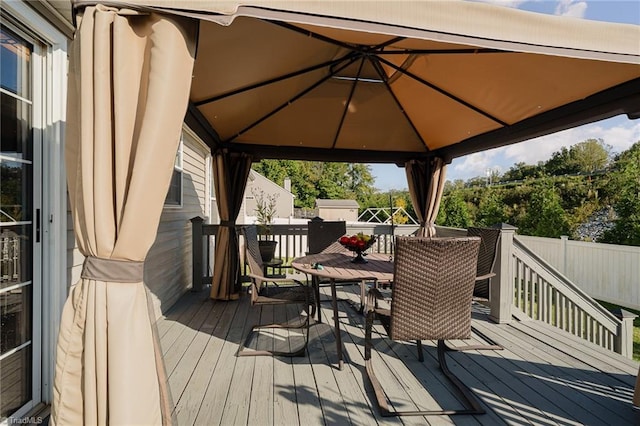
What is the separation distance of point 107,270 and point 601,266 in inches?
351

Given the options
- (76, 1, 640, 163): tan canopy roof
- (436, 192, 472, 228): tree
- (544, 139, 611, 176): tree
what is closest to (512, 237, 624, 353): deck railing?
(76, 1, 640, 163): tan canopy roof

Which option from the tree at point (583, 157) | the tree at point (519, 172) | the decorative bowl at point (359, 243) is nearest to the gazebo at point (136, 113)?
the decorative bowl at point (359, 243)

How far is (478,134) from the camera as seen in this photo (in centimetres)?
436

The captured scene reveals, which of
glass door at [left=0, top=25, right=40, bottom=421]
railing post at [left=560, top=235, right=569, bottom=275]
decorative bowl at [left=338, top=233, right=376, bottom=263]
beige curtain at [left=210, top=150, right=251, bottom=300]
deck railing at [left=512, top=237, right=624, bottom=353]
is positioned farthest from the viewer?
railing post at [left=560, top=235, right=569, bottom=275]

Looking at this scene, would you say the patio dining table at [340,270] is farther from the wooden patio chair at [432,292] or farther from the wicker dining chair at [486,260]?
the wicker dining chair at [486,260]

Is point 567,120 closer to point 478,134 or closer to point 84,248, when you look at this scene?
point 478,134

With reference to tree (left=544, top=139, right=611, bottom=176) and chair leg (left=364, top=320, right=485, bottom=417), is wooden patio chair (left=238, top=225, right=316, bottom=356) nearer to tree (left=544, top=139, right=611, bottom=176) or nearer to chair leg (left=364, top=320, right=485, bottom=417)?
chair leg (left=364, top=320, right=485, bottom=417)

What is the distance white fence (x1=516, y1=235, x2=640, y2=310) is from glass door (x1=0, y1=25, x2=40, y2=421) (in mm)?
6966

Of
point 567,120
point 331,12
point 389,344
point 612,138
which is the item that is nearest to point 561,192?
point 567,120

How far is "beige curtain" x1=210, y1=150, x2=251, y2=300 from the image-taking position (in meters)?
4.68

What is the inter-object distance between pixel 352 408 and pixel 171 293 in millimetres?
3156

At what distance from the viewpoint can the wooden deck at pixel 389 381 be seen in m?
2.11

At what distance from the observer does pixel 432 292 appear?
2199 mm

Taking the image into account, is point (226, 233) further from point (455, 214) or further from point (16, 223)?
point (455, 214)
